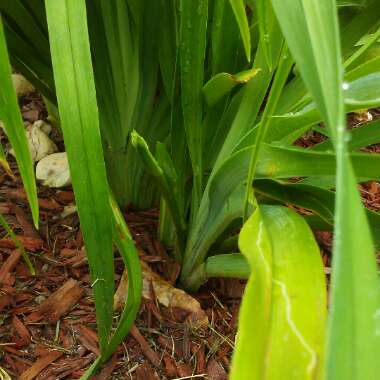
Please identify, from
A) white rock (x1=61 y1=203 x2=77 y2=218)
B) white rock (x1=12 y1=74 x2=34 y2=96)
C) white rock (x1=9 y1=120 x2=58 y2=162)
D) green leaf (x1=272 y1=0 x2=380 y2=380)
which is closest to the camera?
green leaf (x1=272 y1=0 x2=380 y2=380)

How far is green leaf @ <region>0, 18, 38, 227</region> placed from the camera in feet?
1.81

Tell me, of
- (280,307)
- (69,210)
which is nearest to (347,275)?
(280,307)

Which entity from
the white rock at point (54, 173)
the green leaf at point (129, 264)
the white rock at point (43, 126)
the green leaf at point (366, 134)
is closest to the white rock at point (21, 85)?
the white rock at point (43, 126)

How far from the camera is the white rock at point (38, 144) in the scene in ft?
3.80

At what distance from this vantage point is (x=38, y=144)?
1165mm

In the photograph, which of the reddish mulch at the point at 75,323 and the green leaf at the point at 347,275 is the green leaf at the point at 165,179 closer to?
the reddish mulch at the point at 75,323

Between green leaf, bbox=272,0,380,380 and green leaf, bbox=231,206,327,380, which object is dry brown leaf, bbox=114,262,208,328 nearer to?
green leaf, bbox=231,206,327,380

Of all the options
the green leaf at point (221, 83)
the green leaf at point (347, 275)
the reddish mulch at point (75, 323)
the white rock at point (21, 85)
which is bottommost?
the reddish mulch at point (75, 323)

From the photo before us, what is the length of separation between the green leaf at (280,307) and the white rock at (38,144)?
686mm

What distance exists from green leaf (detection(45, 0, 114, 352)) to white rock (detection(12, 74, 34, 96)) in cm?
77

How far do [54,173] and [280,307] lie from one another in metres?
0.74

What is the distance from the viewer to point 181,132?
2.79 feet

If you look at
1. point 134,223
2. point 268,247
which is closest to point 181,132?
point 134,223

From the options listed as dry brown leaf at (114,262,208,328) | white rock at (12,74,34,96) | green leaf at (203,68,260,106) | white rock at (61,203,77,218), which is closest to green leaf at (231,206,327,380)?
green leaf at (203,68,260,106)
